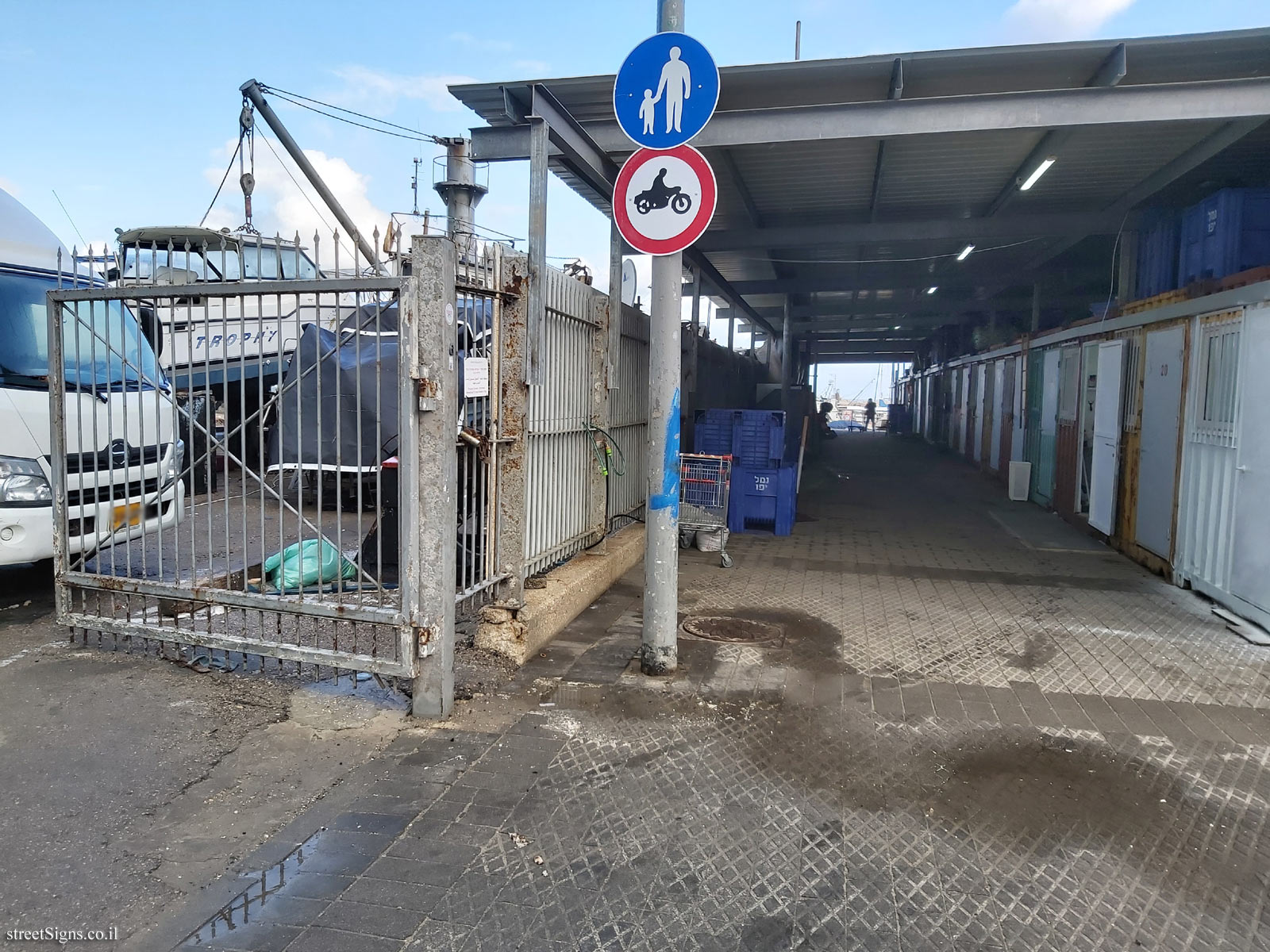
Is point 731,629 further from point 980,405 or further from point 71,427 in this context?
point 980,405

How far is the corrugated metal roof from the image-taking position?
6.81 metres

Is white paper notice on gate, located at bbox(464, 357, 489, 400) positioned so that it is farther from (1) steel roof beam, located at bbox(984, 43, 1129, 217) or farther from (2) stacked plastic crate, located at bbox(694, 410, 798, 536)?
(2) stacked plastic crate, located at bbox(694, 410, 798, 536)

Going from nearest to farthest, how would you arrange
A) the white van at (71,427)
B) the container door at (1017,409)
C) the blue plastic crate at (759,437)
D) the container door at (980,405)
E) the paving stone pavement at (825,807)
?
1. the paving stone pavement at (825,807)
2. the white van at (71,427)
3. the blue plastic crate at (759,437)
4. the container door at (1017,409)
5. the container door at (980,405)

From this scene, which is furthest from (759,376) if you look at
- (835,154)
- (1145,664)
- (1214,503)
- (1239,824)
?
(1239,824)

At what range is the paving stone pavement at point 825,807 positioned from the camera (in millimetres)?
2816

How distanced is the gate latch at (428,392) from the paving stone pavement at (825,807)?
1.71 metres

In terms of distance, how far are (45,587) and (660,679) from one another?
18.2ft

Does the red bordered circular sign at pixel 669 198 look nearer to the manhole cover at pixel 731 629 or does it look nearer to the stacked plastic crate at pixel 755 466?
the manhole cover at pixel 731 629

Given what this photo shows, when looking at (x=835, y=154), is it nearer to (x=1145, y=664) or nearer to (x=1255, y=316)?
(x=1255, y=316)

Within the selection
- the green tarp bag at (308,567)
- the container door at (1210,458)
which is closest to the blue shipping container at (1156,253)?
the container door at (1210,458)

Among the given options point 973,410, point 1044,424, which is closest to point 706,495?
point 1044,424

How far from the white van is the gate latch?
6.15ft

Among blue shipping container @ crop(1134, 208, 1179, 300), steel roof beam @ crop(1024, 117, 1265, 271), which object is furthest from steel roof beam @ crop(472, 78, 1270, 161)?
blue shipping container @ crop(1134, 208, 1179, 300)

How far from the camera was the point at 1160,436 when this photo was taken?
8375 millimetres
